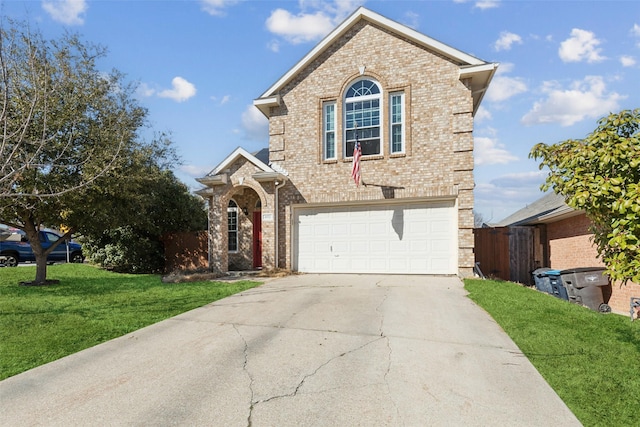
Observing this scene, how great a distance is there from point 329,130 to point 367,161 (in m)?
1.87

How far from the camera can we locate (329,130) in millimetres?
13750

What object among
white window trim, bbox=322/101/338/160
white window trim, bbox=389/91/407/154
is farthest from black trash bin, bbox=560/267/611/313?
white window trim, bbox=322/101/338/160

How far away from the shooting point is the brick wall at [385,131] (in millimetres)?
12109

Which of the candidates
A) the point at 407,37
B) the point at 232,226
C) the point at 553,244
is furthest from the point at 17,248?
the point at 553,244

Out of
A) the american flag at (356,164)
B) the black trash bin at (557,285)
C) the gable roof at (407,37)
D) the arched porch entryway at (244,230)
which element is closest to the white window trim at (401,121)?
the american flag at (356,164)

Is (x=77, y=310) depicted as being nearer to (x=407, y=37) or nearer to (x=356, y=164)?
(x=356, y=164)

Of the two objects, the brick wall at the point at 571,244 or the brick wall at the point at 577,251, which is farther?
the brick wall at the point at 571,244

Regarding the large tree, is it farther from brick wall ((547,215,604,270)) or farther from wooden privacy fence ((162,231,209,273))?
brick wall ((547,215,604,270))

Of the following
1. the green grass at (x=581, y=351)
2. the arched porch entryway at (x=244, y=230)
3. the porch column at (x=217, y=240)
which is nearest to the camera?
the green grass at (x=581, y=351)

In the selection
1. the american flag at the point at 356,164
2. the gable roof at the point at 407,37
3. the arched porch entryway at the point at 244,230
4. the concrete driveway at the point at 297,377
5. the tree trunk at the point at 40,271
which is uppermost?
the gable roof at the point at 407,37

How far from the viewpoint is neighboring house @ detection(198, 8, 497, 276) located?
12.3 metres

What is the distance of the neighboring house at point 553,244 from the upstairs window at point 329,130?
6644 mm

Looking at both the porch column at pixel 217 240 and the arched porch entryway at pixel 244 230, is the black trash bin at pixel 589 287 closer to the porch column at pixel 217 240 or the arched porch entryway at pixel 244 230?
the arched porch entryway at pixel 244 230

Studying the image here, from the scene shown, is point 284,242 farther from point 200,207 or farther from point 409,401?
point 409,401
